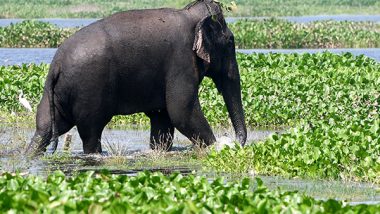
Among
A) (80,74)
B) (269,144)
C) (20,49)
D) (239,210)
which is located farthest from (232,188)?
(20,49)

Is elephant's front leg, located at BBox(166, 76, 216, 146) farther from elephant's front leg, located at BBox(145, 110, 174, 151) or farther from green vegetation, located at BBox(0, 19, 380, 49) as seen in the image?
green vegetation, located at BBox(0, 19, 380, 49)

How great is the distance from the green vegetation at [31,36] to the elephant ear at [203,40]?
26.5 metres

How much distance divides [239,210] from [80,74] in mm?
6458

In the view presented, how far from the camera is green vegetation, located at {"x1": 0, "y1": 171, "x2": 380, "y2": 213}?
31.2 feet

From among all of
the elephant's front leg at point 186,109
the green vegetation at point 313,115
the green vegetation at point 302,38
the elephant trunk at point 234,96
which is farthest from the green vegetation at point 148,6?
the elephant's front leg at point 186,109

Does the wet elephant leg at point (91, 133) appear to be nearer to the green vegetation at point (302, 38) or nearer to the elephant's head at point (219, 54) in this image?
the elephant's head at point (219, 54)

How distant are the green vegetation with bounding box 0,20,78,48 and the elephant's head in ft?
86.2

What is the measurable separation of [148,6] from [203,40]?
5839cm

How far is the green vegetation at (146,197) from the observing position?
31.2 ft

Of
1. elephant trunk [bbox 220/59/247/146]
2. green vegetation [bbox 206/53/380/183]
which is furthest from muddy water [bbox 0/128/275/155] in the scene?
green vegetation [bbox 206/53/380/183]

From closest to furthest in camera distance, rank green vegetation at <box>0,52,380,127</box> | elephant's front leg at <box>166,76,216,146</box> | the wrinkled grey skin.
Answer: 1. the wrinkled grey skin
2. elephant's front leg at <box>166,76,216,146</box>
3. green vegetation at <box>0,52,380,127</box>

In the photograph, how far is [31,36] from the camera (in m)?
43.5

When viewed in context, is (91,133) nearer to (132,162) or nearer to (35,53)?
(132,162)

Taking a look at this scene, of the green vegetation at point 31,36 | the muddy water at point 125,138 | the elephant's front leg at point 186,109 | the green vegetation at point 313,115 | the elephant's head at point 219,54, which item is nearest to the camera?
the green vegetation at point 313,115
